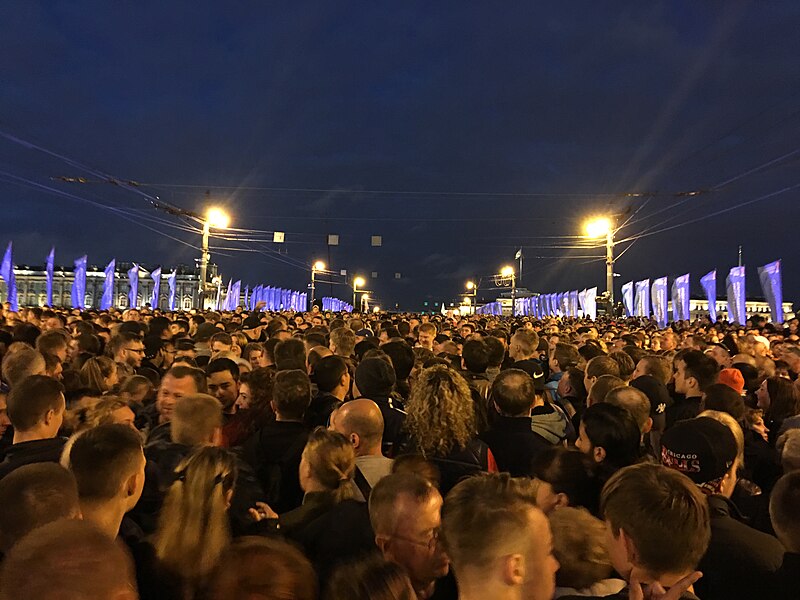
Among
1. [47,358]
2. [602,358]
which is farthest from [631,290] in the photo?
[47,358]

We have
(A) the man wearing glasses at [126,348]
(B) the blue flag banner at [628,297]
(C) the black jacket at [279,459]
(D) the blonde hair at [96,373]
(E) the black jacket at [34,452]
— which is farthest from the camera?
(B) the blue flag banner at [628,297]

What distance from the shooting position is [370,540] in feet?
9.69

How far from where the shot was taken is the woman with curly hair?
429 cm

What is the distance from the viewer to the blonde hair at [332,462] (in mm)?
3320

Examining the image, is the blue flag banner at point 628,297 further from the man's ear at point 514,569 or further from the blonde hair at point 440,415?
the man's ear at point 514,569

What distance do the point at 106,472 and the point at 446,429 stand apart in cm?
233

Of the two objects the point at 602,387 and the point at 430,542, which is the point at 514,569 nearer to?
the point at 430,542

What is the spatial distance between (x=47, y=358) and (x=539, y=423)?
217 inches

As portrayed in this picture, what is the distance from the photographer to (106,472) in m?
2.96

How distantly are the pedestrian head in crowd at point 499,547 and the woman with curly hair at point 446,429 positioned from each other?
192 cm

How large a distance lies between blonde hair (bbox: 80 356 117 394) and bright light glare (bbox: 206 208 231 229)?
24862mm

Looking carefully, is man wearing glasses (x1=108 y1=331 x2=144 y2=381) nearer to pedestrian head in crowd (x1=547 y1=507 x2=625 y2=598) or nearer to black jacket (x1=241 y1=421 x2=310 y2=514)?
black jacket (x1=241 y1=421 x2=310 y2=514)

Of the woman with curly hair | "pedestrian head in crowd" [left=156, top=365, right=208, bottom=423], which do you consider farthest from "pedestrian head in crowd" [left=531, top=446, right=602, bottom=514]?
"pedestrian head in crowd" [left=156, top=365, right=208, bottom=423]

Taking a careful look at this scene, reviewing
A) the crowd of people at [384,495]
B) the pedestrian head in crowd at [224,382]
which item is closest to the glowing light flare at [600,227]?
the crowd of people at [384,495]
